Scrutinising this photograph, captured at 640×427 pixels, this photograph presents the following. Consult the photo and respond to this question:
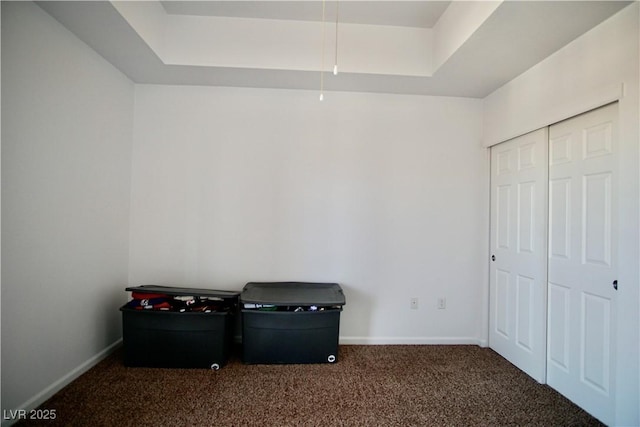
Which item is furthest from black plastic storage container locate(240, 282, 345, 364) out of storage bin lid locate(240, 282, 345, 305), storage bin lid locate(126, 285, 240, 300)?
storage bin lid locate(126, 285, 240, 300)

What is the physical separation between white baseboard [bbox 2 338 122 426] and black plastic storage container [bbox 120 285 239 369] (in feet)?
0.85

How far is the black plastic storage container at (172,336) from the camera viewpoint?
6.99ft

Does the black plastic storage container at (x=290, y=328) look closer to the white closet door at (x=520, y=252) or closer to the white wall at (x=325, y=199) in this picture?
the white wall at (x=325, y=199)

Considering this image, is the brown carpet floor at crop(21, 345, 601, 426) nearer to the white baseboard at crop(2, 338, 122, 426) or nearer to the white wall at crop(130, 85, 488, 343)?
the white baseboard at crop(2, 338, 122, 426)

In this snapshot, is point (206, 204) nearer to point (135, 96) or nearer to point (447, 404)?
point (135, 96)

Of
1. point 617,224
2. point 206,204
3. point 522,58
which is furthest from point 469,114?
point 206,204

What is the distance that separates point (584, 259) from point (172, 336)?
9.70 feet

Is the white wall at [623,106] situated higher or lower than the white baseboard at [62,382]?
higher

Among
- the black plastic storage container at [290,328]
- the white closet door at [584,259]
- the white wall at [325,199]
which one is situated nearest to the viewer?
the white closet door at [584,259]

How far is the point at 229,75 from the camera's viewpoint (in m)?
2.41

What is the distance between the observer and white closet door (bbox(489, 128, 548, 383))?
6.86 ft

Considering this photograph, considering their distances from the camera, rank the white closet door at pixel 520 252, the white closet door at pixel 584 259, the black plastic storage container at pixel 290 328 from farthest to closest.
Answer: the black plastic storage container at pixel 290 328
the white closet door at pixel 520 252
the white closet door at pixel 584 259

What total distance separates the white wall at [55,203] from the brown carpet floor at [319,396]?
0.31 meters

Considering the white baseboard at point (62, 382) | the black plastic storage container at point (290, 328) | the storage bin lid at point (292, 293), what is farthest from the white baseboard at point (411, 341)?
the white baseboard at point (62, 382)
